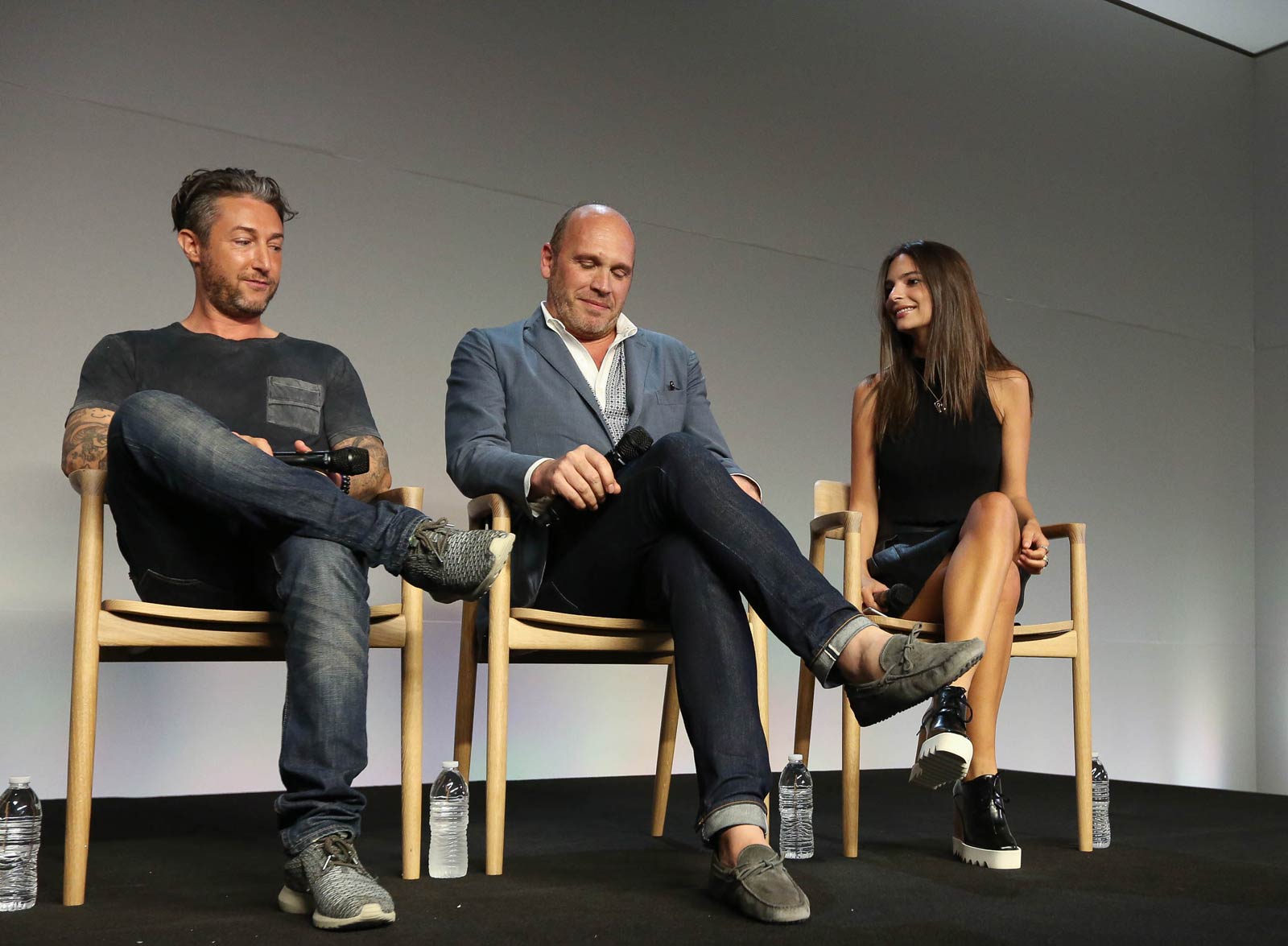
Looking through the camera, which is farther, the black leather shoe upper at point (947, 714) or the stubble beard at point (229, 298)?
the stubble beard at point (229, 298)

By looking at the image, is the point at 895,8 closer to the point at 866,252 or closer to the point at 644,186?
the point at 866,252

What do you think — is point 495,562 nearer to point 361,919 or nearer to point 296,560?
point 296,560

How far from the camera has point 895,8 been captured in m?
4.58

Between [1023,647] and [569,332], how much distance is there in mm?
1019

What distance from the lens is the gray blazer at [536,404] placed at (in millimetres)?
1950

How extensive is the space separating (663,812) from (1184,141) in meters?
4.39

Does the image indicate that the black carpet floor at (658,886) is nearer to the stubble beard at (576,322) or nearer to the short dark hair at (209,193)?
the stubble beard at (576,322)

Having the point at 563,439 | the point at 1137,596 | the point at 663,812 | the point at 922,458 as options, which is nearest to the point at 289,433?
the point at 563,439

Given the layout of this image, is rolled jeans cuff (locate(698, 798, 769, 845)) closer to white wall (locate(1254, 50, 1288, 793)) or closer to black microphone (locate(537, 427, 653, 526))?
black microphone (locate(537, 427, 653, 526))

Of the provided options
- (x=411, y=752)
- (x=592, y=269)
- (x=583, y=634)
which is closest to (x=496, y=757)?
(x=411, y=752)

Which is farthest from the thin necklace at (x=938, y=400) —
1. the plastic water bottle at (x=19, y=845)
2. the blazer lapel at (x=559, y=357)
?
the plastic water bottle at (x=19, y=845)

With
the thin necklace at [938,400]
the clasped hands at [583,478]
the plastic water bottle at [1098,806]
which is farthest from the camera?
the thin necklace at [938,400]

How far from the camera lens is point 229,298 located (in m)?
2.07

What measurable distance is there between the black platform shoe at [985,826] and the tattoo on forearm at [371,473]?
3.44ft
